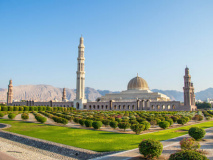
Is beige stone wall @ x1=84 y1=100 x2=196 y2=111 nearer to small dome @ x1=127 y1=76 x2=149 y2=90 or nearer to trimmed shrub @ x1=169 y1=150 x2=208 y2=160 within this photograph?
small dome @ x1=127 y1=76 x2=149 y2=90

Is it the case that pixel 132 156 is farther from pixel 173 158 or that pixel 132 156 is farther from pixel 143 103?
pixel 143 103

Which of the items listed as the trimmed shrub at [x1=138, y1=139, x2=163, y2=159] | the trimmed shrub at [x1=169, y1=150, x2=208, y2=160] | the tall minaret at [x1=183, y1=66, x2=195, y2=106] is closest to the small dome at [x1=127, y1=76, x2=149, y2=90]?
the tall minaret at [x1=183, y1=66, x2=195, y2=106]

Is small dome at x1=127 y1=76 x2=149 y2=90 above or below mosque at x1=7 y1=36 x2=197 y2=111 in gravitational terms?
above

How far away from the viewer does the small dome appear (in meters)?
73.9

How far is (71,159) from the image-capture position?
35.7ft

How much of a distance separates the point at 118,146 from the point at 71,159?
8.98 ft

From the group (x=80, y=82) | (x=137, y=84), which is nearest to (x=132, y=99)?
(x=137, y=84)

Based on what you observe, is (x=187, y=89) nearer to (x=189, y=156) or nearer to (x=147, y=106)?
(x=147, y=106)

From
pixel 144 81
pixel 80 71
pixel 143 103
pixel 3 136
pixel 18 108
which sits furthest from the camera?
pixel 144 81

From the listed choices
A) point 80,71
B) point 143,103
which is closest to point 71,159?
point 143,103

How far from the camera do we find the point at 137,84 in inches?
2918

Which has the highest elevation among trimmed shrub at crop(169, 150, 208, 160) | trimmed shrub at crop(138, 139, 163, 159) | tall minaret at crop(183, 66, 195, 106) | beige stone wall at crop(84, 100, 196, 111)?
tall minaret at crop(183, 66, 195, 106)

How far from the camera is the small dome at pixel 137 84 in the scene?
73875 millimetres

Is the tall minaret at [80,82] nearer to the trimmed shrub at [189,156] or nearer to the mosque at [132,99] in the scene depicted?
the mosque at [132,99]
